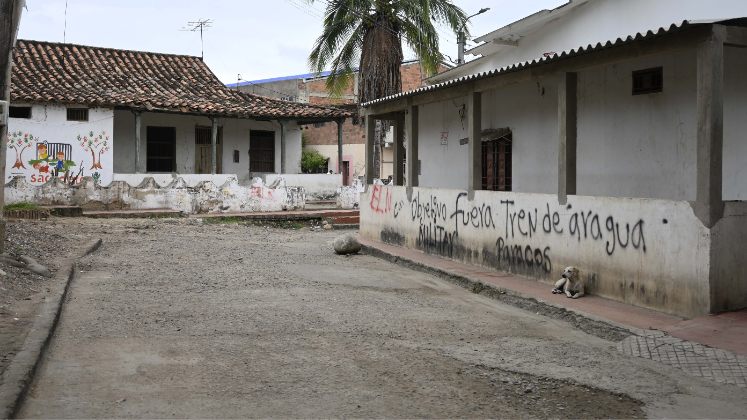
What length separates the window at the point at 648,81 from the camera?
8242 mm

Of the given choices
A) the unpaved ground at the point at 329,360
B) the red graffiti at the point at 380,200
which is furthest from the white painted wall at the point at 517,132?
the unpaved ground at the point at 329,360

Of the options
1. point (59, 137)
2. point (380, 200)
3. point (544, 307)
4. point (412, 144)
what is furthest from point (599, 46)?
point (59, 137)

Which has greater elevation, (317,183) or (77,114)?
(77,114)

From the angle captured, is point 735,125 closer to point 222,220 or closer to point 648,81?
point 648,81

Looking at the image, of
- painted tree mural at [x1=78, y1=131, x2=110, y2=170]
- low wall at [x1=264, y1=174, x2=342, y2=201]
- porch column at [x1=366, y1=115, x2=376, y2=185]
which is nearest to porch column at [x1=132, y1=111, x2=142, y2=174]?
painted tree mural at [x1=78, y1=131, x2=110, y2=170]

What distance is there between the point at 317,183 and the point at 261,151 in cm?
260

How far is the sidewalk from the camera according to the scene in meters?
5.40

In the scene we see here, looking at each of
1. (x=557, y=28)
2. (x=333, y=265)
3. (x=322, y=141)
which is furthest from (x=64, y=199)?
(x=322, y=141)

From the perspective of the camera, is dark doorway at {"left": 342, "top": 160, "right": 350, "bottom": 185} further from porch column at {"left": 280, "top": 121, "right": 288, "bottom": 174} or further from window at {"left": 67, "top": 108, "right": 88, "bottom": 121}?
window at {"left": 67, "top": 108, "right": 88, "bottom": 121}

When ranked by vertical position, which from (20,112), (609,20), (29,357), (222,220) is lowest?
(29,357)

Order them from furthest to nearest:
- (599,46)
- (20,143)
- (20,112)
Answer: (20,112) < (20,143) < (599,46)

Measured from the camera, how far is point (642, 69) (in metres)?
8.48

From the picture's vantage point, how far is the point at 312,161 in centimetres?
3506

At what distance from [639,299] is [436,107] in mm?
7509
